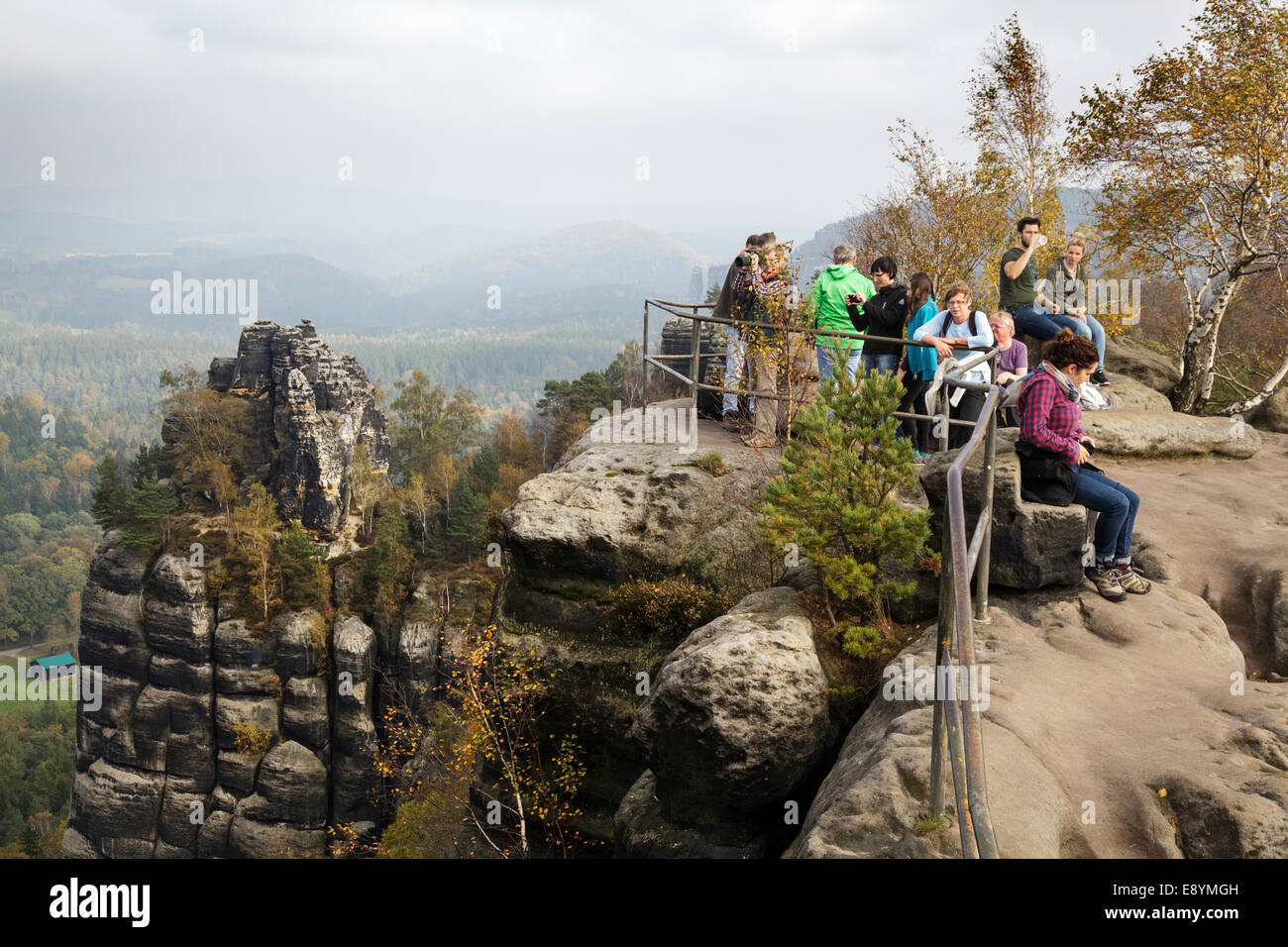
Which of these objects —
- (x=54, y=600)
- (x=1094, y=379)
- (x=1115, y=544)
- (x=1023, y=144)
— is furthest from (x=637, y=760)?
(x=54, y=600)

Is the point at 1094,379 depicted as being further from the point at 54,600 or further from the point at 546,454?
the point at 54,600

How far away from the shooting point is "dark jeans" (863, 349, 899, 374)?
37.3 feet

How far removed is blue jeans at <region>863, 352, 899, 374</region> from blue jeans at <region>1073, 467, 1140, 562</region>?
3.98 metres

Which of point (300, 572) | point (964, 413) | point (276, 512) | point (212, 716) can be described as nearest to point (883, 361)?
point (964, 413)

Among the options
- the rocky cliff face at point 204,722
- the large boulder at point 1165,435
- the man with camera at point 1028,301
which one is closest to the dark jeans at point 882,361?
the man with camera at point 1028,301

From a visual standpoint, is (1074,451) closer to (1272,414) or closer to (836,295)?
(836,295)

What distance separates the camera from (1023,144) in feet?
66.4

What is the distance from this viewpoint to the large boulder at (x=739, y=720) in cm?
747

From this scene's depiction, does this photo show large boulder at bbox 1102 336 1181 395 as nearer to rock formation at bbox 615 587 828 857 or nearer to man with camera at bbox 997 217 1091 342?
man with camera at bbox 997 217 1091 342

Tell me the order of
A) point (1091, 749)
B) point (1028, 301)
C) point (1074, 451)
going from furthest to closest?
point (1028, 301) → point (1074, 451) → point (1091, 749)

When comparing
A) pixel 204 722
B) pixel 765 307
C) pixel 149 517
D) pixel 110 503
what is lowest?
pixel 204 722

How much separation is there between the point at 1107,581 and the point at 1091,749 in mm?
2460

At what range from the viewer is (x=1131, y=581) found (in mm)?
7555

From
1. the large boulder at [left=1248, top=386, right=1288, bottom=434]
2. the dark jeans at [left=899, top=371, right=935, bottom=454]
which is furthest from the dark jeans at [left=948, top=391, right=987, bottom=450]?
the large boulder at [left=1248, top=386, right=1288, bottom=434]
